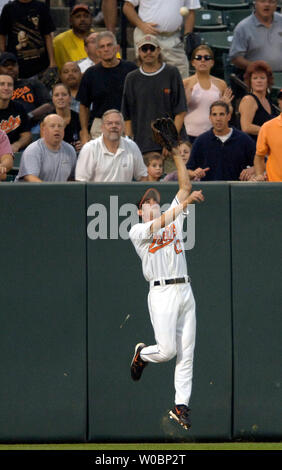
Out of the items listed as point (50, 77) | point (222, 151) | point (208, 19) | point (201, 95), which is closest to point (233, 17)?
point (208, 19)

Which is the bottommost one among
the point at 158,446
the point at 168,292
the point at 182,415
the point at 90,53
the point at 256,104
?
the point at 158,446

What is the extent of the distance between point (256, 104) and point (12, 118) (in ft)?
8.07

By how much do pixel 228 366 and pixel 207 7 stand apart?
8994 millimetres

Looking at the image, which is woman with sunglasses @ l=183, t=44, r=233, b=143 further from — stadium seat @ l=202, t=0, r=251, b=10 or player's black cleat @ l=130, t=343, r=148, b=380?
stadium seat @ l=202, t=0, r=251, b=10

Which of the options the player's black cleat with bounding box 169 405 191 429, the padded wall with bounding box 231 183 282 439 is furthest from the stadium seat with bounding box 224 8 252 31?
the player's black cleat with bounding box 169 405 191 429

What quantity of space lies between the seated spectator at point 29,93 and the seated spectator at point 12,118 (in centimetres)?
47

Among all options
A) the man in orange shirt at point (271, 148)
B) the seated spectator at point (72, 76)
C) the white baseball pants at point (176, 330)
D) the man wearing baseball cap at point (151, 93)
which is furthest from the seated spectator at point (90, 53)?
the white baseball pants at point (176, 330)

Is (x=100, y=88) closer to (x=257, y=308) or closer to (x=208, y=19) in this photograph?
(x=257, y=308)

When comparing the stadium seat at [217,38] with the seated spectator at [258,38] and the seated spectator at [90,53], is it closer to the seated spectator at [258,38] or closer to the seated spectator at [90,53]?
the seated spectator at [258,38]

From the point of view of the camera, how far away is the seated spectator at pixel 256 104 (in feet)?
32.3

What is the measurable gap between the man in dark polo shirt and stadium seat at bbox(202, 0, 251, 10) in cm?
570

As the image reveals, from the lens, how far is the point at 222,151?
889 cm

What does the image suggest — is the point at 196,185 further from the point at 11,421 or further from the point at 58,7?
the point at 58,7
